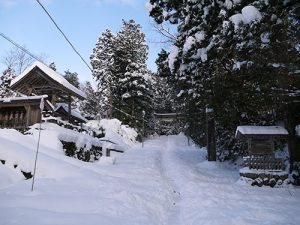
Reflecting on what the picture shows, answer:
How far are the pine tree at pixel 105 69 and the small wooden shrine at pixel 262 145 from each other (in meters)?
25.0

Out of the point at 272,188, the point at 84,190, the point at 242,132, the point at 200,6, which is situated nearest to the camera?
the point at 84,190

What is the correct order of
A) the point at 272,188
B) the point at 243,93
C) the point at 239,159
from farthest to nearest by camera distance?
the point at 239,159, the point at 272,188, the point at 243,93

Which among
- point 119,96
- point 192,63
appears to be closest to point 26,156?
point 192,63

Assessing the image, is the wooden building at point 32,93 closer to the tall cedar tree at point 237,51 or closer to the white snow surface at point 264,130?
the tall cedar tree at point 237,51

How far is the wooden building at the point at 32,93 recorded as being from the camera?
58.1 ft

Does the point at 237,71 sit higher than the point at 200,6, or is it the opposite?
the point at 200,6

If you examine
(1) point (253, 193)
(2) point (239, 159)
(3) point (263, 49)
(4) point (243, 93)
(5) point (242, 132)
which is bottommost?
(1) point (253, 193)

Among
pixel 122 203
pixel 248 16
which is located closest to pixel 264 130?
pixel 248 16

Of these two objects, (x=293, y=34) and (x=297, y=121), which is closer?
(x=293, y=34)

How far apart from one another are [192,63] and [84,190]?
691cm

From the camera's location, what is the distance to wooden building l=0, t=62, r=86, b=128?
1770cm

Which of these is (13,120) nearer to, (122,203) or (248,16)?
(122,203)

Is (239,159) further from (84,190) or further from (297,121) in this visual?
(84,190)

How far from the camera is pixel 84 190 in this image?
8156 mm
